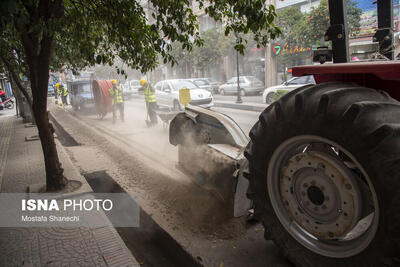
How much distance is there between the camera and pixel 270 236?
8.43 feet

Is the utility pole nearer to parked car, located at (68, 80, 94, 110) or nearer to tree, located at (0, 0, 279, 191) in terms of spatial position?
parked car, located at (68, 80, 94, 110)

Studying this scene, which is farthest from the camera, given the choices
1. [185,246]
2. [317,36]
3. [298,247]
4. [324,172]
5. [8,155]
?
[317,36]

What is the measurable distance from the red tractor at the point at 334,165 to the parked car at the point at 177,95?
12178 mm

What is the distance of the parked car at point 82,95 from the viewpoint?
60.3 ft

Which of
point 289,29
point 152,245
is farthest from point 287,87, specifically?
point 152,245

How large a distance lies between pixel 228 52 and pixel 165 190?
2684 centimetres

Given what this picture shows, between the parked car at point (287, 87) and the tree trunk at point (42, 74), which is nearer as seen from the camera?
the tree trunk at point (42, 74)

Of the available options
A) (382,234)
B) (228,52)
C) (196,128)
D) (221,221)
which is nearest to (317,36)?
(228,52)

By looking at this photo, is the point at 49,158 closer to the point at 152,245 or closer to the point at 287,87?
the point at 152,245

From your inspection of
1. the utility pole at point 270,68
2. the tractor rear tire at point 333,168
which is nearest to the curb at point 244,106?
the utility pole at point 270,68

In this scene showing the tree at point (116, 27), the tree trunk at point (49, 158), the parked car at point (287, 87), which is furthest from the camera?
the parked car at point (287, 87)

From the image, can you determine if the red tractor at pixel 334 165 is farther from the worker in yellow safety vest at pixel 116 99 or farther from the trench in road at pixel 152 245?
the worker in yellow safety vest at pixel 116 99

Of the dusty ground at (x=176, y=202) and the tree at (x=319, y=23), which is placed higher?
the tree at (x=319, y=23)

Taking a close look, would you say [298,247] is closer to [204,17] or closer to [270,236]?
[270,236]
